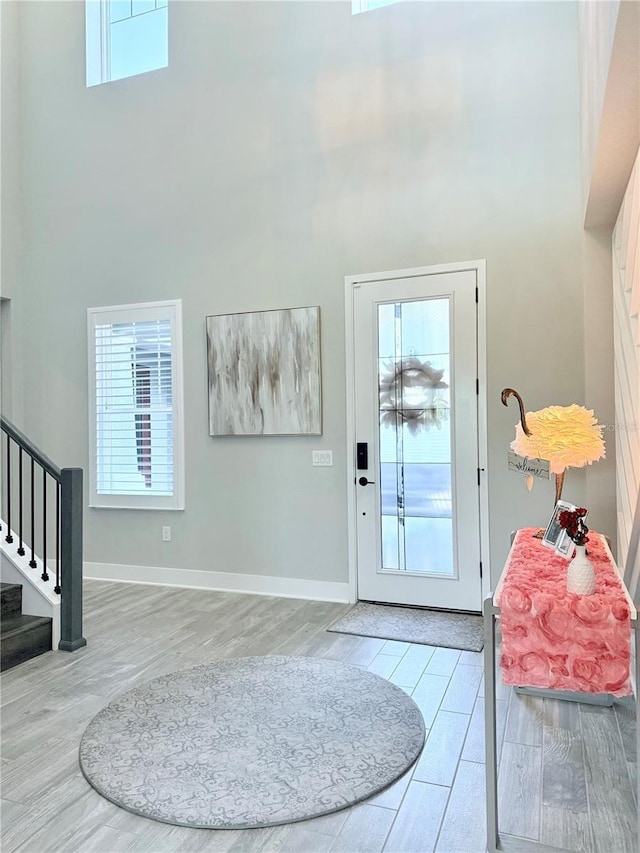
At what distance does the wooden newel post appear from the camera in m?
3.52

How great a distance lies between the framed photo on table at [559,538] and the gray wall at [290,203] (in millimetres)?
1652

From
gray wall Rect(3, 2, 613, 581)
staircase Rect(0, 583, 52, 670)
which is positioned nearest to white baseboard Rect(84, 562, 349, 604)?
gray wall Rect(3, 2, 613, 581)

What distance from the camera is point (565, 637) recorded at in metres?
1.72

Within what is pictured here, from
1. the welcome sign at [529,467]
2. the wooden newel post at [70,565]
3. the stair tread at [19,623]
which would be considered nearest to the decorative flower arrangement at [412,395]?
the welcome sign at [529,467]

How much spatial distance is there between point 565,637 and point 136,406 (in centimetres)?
421

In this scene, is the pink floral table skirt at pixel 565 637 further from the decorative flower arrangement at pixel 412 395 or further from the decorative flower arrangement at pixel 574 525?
the decorative flower arrangement at pixel 412 395

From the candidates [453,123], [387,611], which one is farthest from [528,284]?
[387,611]

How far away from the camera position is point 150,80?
16.5 feet

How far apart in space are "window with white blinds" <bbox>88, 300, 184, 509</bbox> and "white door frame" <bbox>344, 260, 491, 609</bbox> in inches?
59.8

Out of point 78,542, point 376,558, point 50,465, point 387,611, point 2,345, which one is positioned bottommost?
point 387,611

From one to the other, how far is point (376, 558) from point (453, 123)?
3.19 meters

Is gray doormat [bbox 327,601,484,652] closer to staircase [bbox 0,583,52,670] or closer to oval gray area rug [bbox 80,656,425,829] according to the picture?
oval gray area rug [bbox 80,656,425,829]

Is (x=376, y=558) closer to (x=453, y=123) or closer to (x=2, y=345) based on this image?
(x=453, y=123)

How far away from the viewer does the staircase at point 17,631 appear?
3277mm
